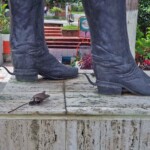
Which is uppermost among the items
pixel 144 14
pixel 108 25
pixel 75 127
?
pixel 108 25

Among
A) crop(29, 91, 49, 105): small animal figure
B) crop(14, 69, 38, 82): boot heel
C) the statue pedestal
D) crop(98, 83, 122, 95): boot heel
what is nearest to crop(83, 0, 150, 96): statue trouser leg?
crop(98, 83, 122, 95): boot heel

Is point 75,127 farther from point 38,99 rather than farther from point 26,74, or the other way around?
point 26,74

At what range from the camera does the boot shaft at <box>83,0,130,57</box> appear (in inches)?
91.3

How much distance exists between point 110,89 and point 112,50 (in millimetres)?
225

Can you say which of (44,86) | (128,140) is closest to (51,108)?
(128,140)

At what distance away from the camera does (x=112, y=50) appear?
2367 mm

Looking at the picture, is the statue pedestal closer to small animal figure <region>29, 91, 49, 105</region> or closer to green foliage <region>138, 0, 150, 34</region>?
small animal figure <region>29, 91, 49, 105</region>

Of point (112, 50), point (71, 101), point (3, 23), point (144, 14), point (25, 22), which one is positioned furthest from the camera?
point (144, 14)

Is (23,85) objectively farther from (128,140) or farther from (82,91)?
(128,140)

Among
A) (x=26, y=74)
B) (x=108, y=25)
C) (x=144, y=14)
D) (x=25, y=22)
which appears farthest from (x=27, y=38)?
(x=144, y=14)

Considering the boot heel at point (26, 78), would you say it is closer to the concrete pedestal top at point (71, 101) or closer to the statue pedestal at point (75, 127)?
the concrete pedestal top at point (71, 101)

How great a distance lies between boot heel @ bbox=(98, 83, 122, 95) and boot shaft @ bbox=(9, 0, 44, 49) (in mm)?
572

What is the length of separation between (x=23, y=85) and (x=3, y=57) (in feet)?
25.1

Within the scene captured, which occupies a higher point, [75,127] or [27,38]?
[27,38]
